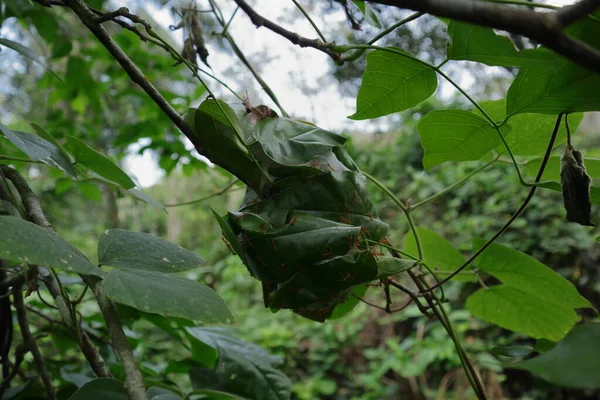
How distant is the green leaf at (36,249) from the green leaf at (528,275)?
0.43 metres

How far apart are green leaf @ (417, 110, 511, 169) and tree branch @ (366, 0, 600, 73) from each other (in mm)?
228

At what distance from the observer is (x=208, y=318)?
0.82 ft

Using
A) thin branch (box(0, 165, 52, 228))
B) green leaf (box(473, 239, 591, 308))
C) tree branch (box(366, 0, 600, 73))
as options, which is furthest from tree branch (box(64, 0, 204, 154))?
green leaf (box(473, 239, 591, 308))

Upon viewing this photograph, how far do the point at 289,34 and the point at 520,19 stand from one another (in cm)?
33

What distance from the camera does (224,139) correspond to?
1.28 ft

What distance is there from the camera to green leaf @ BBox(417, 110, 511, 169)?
42 centimetres

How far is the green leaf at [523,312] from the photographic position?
51 centimetres

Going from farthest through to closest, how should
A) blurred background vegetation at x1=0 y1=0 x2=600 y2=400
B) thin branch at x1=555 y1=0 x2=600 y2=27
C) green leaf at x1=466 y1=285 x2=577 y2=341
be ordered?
blurred background vegetation at x1=0 y1=0 x2=600 y2=400 → green leaf at x1=466 y1=285 x2=577 y2=341 → thin branch at x1=555 y1=0 x2=600 y2=27

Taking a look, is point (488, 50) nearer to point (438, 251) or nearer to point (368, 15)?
point (368, 15)

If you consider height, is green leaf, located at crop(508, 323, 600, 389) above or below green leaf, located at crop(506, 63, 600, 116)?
below

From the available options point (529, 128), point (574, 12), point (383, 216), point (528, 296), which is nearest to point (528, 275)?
point (528, 296)

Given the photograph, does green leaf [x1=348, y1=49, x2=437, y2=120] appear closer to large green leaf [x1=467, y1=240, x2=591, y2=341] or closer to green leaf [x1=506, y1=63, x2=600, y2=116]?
green leaf [x1=506, y1=63, x2=600, y2=116]

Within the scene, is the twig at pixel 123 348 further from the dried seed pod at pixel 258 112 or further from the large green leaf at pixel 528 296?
the large green leaf at pixel 528 296

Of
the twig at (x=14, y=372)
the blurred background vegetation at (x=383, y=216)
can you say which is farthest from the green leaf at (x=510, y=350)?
the blurred background vegetation at (x=383, y=216)
